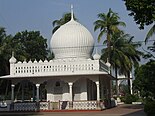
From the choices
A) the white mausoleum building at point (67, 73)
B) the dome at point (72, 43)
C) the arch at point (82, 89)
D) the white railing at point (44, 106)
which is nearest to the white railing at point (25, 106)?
the white mausoleum building at point (67, 73)

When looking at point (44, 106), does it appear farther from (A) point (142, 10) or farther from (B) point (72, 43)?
(A) point (142, 10)

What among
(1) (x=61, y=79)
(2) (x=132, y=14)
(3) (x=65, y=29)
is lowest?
(1) (x=61, y=79)

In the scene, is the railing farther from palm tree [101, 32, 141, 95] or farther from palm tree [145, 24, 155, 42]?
palm tree [101, 32, 141, 95]

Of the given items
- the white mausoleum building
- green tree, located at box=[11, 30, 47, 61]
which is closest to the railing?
the white mausoleum building

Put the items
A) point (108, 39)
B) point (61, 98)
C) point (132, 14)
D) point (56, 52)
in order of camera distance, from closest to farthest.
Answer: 1. point (132, 14)
2. point (61, 98)
3. point (56, 52)
4. point (108, 39)

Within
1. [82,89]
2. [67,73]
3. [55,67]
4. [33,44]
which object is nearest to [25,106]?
[55,67]

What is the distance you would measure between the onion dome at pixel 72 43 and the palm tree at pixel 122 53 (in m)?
12.1

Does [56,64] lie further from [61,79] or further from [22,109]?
[22,109]

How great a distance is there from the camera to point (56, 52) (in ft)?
115

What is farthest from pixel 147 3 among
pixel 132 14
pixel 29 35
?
pixel 29 35

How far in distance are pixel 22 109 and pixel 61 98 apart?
150 inches

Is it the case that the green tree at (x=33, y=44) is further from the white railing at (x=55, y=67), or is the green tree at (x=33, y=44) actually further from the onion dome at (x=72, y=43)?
the white railing at (x=55, y=67)

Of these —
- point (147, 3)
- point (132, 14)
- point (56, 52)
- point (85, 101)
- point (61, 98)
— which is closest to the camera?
point (147, 3)

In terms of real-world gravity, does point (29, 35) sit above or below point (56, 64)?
above
